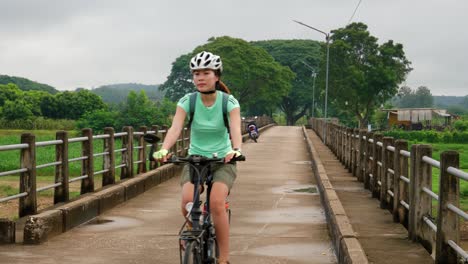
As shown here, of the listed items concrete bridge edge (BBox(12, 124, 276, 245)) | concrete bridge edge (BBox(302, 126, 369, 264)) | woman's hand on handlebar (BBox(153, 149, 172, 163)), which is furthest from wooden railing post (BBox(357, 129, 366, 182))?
woman's hand on handlebar (BBox(153, 149, 172, 163))

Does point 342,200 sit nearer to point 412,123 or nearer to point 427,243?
point 427,243

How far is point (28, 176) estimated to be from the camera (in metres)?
9.44

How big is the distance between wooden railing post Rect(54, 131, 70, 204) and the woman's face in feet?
17.2

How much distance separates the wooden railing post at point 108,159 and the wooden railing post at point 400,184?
5624 mm

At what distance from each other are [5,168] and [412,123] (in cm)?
7623

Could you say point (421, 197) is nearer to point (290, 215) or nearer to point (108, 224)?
point (290, 215)

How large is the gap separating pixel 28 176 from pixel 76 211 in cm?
93

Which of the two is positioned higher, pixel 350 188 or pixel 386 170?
pixel 386 170

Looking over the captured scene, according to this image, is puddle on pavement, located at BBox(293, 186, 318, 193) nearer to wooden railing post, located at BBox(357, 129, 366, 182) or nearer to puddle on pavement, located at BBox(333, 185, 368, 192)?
wooden railing post, located at BBox(357, 129, 366, 182)

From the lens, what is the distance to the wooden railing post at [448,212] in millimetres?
6438

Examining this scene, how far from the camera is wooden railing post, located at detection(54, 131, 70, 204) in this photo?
10.6 metres

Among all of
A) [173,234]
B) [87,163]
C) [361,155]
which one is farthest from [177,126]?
[361,155]

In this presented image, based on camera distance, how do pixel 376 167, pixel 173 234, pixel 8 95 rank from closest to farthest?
pixel 173 234 → pixel 376 167 → pixel 8 95

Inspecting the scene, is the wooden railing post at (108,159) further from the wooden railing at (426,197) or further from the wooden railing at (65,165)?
the wooden railing at (426,197)
